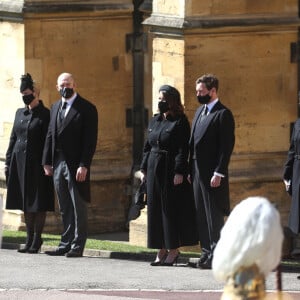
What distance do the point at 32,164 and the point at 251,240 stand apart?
8.60 meters

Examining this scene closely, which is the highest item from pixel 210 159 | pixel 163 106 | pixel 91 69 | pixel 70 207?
pixel 91 69

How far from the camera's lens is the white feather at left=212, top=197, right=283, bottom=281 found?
24.8 ft

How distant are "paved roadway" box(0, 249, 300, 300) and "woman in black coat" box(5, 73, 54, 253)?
0.71 m

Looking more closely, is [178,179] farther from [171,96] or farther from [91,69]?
[91,69]

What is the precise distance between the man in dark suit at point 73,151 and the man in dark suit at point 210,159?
50.1 inches

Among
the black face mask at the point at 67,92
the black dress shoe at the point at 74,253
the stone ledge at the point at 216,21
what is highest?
the stone ledge at the point at 216,21

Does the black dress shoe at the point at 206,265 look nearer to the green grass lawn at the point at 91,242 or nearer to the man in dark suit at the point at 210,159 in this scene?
the man in dark suit at the point at 210,159

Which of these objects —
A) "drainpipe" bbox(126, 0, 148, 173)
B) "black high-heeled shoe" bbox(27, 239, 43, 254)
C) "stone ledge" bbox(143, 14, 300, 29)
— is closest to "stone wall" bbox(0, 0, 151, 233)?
"drainpipe" bbox(126, 0, 148, 173)

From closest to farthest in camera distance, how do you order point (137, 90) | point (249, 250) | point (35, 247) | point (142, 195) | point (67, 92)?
1. point (249, 250)
2. point (142, 195)
3. point (67, 92)
4. point (35, 247)
5. point (137, 90)

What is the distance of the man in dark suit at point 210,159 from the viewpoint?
1426 cm

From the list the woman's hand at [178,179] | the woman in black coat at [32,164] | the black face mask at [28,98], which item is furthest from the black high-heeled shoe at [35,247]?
the woman's hand at [178,179]

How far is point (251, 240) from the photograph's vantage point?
298 inches

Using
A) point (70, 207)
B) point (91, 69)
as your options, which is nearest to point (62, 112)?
point (70, 207)

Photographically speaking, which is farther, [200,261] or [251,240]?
[200,261]
